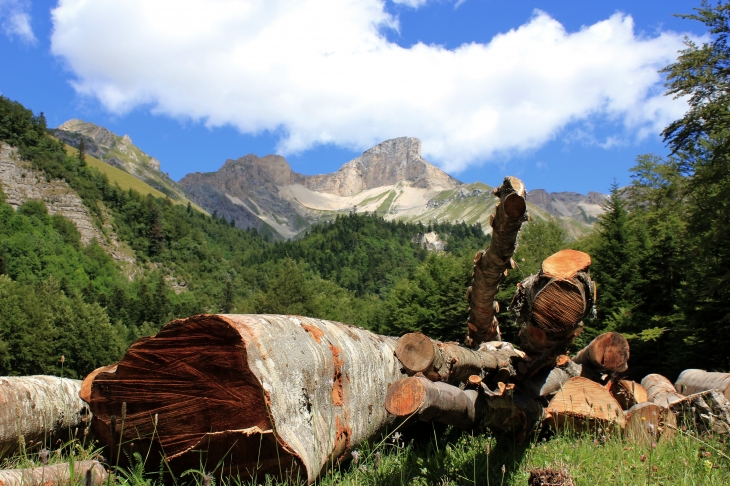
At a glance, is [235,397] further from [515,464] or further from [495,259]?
[495,259]

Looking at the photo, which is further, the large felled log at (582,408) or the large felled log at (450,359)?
the large felled log at (582,408)

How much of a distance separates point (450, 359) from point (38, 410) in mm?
3722

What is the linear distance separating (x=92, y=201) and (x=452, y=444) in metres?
148

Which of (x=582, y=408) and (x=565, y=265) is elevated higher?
(x=565, y=265)

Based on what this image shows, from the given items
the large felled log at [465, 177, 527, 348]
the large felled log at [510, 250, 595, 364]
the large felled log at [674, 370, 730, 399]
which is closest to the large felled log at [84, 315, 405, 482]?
the large felled log at [510, 250, 595, 364]

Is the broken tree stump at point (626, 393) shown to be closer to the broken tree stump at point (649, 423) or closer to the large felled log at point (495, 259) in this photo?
the broken tree stump at point (649, 423)

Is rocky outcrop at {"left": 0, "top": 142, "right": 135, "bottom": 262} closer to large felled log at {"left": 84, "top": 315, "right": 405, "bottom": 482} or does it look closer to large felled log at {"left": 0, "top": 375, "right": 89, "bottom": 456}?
large felled log at {"left": 0, "top": 375, "right": 89, "bottom": 456}

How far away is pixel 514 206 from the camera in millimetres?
3963

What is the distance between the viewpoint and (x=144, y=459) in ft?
12.7

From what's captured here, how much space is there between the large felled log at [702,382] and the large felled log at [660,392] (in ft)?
0.61

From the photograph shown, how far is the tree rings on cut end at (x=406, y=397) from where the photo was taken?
3211 millimetres

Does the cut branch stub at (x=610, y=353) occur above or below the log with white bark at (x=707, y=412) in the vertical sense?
above

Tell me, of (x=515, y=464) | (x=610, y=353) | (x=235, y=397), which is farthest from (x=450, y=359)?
(x=610, y=353)

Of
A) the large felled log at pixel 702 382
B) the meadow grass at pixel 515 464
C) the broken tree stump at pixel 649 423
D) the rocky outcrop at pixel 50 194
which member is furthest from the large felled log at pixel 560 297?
the rocky outcrop at pixel 50 194
